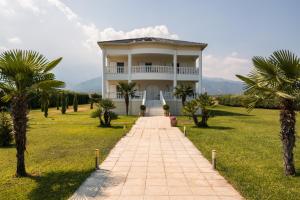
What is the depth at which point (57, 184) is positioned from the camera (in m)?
8.41

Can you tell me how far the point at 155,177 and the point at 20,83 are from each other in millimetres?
4714

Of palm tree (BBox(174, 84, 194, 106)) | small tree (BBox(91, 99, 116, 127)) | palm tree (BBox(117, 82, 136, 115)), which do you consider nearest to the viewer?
small tree (BBox(91, 99, 116, 127))

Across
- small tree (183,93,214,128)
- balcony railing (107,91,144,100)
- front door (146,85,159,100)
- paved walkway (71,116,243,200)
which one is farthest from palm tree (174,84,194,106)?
paved walkway (71,116,243,200)

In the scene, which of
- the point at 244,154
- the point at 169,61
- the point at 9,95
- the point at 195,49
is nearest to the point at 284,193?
the point at 244,154

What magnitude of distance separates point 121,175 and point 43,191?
2.34m

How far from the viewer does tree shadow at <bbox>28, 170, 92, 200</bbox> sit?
24.5 feet

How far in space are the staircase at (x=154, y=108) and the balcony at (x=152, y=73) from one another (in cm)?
267

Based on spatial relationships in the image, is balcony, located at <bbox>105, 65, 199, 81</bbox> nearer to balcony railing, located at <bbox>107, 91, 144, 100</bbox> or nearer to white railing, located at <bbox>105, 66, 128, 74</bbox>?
white railing, located at <bbox>105, 66, 128, 74</bbox>

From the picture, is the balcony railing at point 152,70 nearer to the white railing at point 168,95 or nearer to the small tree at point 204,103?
the white railing at point 168,95

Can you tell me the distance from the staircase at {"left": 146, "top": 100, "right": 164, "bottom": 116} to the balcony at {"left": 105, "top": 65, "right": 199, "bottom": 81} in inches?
105

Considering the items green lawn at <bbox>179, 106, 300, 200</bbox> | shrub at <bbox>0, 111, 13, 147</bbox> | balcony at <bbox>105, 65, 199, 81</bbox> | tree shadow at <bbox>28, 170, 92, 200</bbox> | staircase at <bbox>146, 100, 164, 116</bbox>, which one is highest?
balcony at <bbox>105, 65, 199, 81</bbox>

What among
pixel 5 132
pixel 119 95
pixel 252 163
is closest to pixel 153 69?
pixel 119 95

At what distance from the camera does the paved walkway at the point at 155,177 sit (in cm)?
748

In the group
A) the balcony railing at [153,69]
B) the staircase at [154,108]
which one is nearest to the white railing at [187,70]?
the balcony railing at [153,69]
